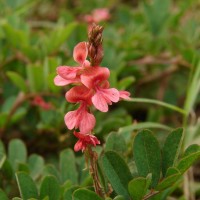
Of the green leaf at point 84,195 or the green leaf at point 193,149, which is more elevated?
the green leaf at point 193,149

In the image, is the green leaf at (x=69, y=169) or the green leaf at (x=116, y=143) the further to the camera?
the green leaf at (x=69, y=169)

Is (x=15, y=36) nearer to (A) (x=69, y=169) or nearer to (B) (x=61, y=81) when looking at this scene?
(A) (x=69, y=169)

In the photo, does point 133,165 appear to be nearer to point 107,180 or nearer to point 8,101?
point 107,180

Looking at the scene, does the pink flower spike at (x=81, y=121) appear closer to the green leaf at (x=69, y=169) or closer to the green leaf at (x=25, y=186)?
the green leaf at (x=25, y=186)

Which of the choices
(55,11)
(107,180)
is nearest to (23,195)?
(107,180)

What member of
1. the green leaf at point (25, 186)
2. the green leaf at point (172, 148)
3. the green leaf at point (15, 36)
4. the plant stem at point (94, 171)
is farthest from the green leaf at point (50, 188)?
the green leaf at point (15, 36)

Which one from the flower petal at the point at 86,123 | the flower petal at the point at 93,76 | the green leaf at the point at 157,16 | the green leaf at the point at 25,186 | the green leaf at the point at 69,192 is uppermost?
the green leaf at the point at 157,16
